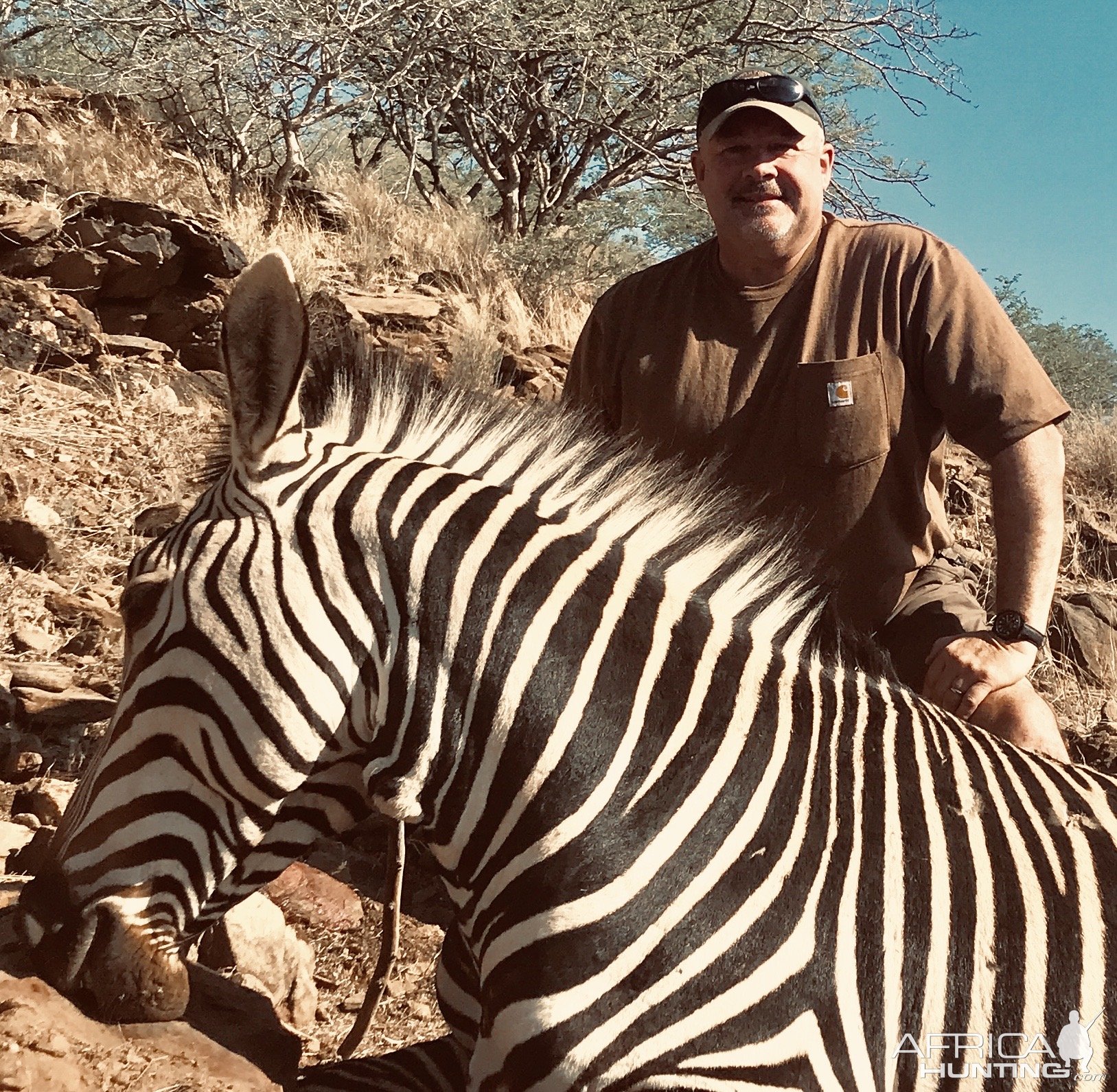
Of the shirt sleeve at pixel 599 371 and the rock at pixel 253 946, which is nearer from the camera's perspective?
the rock at pixel 253 946

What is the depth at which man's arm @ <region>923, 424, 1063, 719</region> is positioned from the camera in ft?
9.07

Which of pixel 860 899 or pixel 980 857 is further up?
pixel 980 857

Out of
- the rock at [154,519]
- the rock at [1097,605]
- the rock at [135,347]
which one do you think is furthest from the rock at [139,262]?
the rock at [1097,605]

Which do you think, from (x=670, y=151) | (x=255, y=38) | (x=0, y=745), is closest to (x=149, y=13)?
(x=255, y=38)

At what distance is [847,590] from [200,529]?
7.62ft

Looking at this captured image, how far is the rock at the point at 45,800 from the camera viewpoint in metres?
3.57

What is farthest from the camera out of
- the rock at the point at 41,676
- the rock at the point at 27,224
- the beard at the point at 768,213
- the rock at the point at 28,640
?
the rock at the point at 27,224

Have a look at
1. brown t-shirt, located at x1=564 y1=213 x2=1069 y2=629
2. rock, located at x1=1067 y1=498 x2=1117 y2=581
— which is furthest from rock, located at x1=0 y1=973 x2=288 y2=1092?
rock, located at x1=1067 y1=498 x2=1117 y2=581

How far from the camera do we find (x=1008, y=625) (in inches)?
114

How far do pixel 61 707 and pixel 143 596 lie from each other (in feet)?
7.67

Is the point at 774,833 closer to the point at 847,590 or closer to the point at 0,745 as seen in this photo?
the point at 847,590

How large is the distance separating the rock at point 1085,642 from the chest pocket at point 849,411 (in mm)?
3859

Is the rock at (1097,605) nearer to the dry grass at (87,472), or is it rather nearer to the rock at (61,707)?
the dry grass at (87,472)

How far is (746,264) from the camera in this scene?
377 cm
